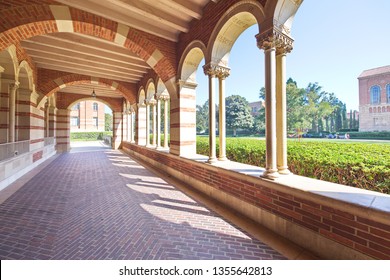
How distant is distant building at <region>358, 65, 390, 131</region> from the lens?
31.5 meters

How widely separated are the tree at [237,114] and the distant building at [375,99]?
2017cm

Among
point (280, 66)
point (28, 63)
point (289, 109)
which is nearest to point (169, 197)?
point (280, 66)

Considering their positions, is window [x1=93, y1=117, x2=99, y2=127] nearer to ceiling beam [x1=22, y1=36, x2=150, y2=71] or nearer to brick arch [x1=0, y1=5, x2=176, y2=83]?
ceiling beam [x1=22, y1=36, x2=150, y2=71]

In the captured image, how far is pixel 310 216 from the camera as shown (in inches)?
103

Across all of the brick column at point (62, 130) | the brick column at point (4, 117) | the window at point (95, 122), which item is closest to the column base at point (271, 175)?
the brick column at point (4, 117)

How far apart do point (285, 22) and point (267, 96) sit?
141 cm

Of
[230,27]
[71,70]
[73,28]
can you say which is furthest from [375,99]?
[73,28]

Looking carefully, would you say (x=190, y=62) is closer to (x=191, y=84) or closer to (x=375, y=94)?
(x=191, y=84)

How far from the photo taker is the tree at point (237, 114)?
4166 cm

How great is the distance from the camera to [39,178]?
645 cm

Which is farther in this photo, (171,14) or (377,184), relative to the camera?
(171,14)

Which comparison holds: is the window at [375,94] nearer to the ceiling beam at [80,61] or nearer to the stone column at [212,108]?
the ceiling beam at [80,61]

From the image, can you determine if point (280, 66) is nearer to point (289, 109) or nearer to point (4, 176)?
point (4, 176)

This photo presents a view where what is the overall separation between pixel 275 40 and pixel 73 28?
5443mm
